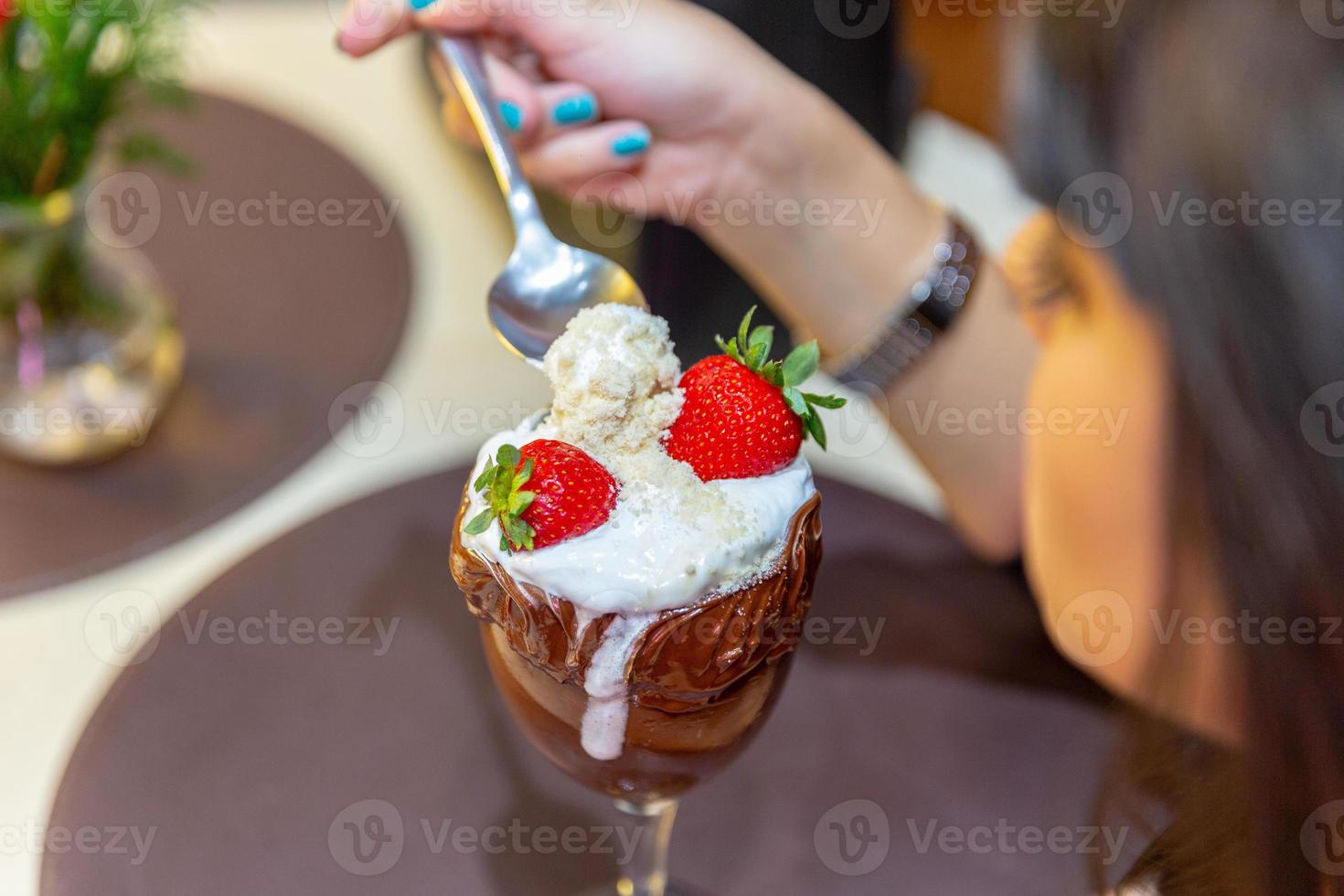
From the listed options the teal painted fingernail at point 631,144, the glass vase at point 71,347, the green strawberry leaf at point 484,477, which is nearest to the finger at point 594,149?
the teal painted fingernail at point 631,144

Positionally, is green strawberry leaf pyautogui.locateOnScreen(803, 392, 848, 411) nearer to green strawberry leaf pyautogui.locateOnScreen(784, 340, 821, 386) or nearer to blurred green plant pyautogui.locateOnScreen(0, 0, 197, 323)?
green strawberry leaf pyautogui.locateOnScreen(784, 340, 821, 386)

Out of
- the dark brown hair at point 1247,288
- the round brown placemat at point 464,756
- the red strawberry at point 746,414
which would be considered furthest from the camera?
the round brown placemat at point 464,756

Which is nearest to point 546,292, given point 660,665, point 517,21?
point 517,21

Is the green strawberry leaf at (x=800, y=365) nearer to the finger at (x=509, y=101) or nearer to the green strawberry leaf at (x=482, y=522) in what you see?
the green strawberry leaf at (x=482, y=522)

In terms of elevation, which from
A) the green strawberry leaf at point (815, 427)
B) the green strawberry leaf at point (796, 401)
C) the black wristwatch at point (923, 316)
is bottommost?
the black wristwatch at point (923, 316)

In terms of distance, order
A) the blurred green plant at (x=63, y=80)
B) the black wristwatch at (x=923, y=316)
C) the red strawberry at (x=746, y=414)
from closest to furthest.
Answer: the red strawberry at (x=746, y=414) < the blurred green plant at (x=63, y=80) < the black wristwatch at (x=923, y=316)

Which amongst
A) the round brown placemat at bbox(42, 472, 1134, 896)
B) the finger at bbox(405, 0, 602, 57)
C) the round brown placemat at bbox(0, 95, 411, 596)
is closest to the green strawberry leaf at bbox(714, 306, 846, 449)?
the round brown placemat at bbox(42, 472, 1134, 896)
